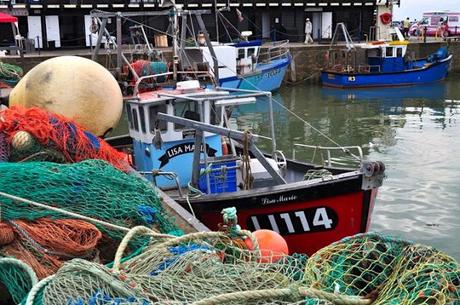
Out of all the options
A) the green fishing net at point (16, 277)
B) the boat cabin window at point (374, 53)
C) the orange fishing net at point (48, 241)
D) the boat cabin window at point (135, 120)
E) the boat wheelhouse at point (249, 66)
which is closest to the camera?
the green fishing net at point (16, 277)

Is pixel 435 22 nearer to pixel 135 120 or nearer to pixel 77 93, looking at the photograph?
pixel 135 120

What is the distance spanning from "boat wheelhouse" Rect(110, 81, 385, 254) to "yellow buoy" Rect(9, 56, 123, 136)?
0.70 meters

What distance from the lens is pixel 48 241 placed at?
381 cm

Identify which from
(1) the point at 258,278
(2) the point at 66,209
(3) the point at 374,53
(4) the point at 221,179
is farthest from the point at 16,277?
(3) the point at 374,53

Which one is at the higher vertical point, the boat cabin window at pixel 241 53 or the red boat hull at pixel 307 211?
the boat cabin window at pixel 241 53

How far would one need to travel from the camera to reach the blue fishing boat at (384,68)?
2909cm

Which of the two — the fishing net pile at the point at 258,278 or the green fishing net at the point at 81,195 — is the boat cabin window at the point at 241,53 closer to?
the green fishing net at the point at 81,195

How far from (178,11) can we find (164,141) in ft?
14.7

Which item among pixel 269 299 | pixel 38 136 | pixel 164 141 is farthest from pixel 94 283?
pixel 164 141

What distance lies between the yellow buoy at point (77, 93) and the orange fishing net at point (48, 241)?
3517 mm

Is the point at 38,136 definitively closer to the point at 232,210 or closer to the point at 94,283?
the point at 232,210

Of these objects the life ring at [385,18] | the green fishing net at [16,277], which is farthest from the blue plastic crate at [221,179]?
the life ring at [385,18]

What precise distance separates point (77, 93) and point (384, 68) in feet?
83.3

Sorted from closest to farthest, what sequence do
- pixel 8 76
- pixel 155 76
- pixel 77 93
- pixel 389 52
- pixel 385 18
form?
pixel 77 93 → pixel 155 76 → pixel 8 76 → pixel 389 52 → pixel 385 18
